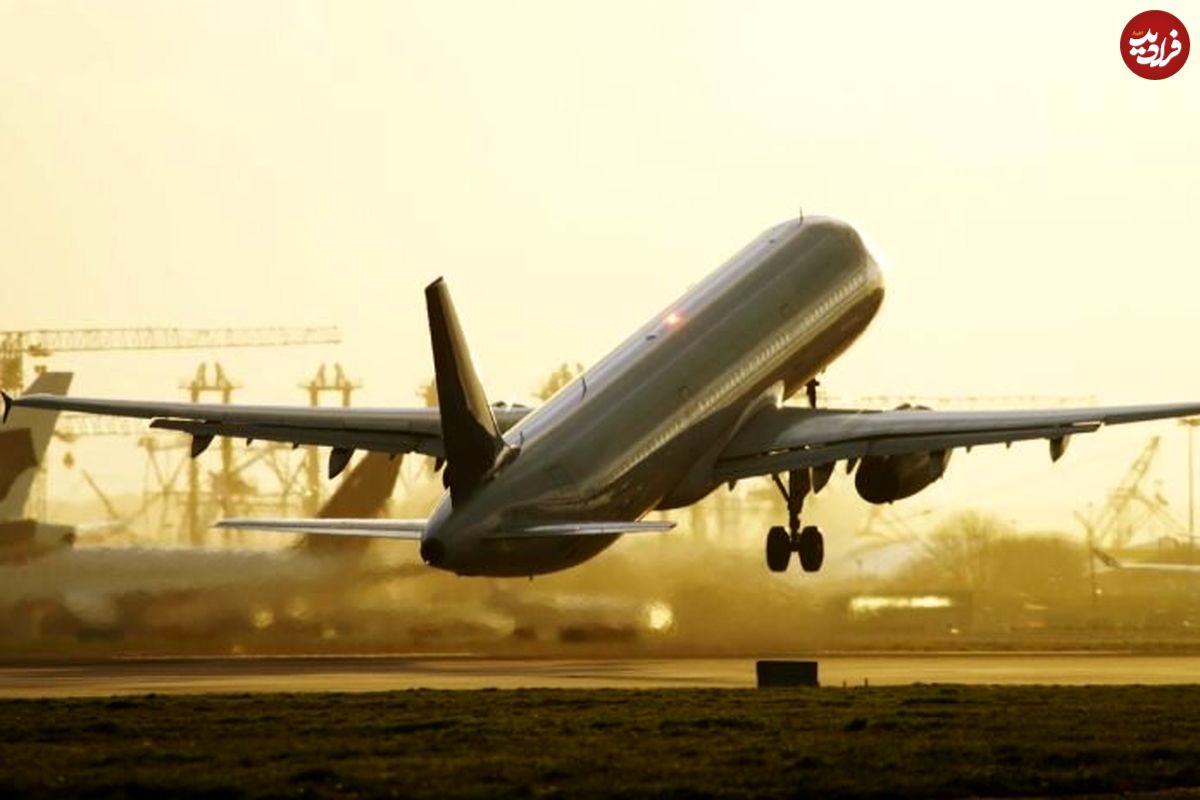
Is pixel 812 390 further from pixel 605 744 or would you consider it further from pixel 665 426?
pixel 605 744

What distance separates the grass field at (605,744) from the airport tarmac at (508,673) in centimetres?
1017

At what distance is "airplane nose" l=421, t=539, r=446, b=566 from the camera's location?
60.5 metres

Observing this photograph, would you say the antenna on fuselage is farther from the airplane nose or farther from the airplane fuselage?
the airplane nose

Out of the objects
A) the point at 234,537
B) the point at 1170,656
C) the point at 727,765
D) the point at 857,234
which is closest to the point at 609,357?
the point at 857,234

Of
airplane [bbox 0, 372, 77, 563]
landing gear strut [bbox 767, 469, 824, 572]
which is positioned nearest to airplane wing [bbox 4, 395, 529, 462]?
landing gear strut [bbox 767, 469, 824, 572]

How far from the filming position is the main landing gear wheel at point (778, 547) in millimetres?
76125

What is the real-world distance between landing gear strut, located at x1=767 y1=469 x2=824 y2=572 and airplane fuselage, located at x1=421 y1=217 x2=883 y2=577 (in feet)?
7.84

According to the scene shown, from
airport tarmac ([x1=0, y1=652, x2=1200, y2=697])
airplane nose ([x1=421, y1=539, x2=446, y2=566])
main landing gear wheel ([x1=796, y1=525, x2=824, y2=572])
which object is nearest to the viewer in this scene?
airplane nose ([x1=421, y1=539, x2=446, y2=566])

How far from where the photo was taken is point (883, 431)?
6888 centimetres

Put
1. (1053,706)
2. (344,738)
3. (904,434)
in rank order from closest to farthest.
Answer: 1. (344,738)
2. (1053,706)
3. (904,434)

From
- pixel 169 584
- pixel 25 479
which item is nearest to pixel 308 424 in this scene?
pixel 169 584

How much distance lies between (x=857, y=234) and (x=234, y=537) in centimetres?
4222

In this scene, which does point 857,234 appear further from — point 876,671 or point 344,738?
point 344,738

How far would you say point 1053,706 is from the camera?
193 ft
